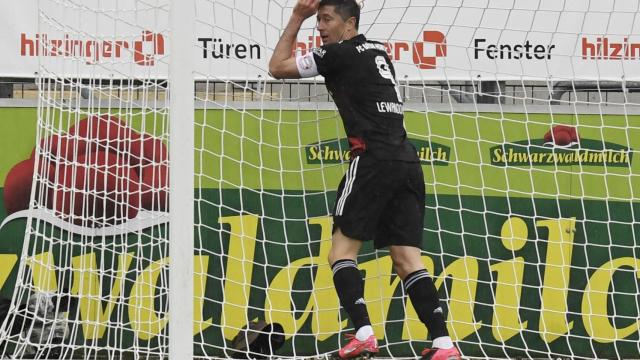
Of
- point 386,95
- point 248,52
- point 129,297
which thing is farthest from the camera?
point 248,52

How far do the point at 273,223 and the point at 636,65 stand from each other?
8.69 feet

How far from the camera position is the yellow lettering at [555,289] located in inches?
257

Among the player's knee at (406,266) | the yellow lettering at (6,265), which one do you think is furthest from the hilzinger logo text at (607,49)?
the yellow lettering at (6,265)

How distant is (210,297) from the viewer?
648cm

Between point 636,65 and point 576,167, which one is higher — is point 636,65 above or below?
above

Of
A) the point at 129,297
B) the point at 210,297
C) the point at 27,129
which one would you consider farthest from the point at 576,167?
the point at 27,129

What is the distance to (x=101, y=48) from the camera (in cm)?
611

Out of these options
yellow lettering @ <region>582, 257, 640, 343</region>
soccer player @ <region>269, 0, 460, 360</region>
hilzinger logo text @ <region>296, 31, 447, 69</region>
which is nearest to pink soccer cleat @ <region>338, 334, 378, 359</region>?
soccer player @ <region>269, 0, 460, 360</region>

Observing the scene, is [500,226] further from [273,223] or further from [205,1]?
[205,1]

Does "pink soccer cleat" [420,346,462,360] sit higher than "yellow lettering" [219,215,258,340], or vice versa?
"yellow lettering" [219,215,258,340]

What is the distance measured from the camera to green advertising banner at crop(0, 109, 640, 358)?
6445mm

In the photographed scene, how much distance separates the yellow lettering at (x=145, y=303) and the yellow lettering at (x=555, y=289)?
240cm

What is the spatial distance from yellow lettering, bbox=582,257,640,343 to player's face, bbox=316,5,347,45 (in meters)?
2.60

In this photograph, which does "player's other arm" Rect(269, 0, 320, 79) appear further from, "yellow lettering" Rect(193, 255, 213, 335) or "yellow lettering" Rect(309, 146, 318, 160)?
"yellow lettering" Rect(193, 255, 213, 335)
